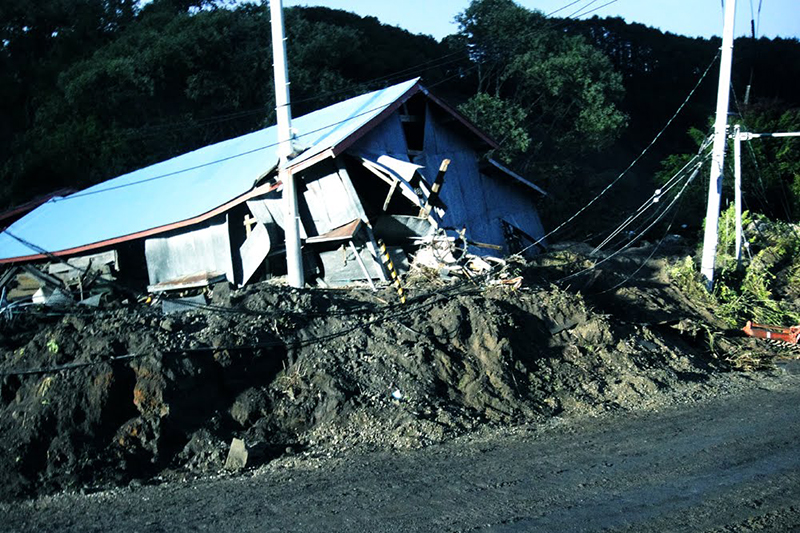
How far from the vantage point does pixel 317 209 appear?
59.4 feet

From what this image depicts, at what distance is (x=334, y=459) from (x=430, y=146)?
36.5 ft

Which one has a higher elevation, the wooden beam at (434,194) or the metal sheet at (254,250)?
the wooden beam at (434,194)

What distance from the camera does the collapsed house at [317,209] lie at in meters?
17.4

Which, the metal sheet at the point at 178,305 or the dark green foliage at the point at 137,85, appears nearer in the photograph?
the metal sheet at the point at 178,305

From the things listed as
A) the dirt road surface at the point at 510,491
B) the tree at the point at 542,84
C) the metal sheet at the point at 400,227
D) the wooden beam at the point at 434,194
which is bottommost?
the dirt road surface at the point at 510,491

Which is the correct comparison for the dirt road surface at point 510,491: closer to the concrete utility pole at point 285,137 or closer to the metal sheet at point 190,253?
the concrete utility pole at point 285,137

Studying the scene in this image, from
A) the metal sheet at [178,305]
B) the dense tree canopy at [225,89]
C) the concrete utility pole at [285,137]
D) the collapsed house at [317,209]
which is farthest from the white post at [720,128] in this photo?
the metal sheet at [178,305]

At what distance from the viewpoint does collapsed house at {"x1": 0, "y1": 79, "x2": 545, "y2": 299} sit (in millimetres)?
17375

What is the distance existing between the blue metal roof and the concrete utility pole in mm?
1294

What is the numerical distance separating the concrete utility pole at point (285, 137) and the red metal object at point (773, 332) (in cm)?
1013

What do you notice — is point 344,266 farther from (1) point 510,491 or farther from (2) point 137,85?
(2) point 137,85

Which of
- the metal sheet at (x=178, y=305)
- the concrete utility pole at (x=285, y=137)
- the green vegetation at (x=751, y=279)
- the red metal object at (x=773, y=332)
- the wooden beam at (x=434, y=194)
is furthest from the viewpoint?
the green vegetation at (x=751, y=279)

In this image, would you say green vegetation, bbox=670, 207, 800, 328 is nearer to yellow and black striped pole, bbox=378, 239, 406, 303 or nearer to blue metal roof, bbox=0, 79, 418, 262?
yellow and black striped pole, bbox=378, 239, 406, 303

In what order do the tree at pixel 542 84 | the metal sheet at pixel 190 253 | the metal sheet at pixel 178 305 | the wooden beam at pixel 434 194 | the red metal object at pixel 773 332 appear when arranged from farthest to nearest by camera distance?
the tree at pixel 542 84 → the metal sheet at pixel 190 253 → the wooden beam at pixel 434 194 → the red metal object at pixel 773 332 → the metal sheet at pixel 178 305
